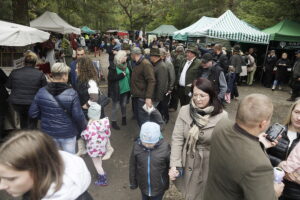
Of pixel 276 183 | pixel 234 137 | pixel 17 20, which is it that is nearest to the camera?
pixel 234 137

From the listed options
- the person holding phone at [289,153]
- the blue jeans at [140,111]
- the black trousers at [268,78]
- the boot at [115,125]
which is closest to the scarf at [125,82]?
the blue jeans at [140,111]

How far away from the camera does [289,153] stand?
225 centimetres

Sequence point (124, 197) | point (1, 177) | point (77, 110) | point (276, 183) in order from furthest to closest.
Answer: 1. point (124, 197)
2. point (77, 110)
3. point (276, 183)
4. point (1, 177)

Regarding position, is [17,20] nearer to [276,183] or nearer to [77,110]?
[77,110]

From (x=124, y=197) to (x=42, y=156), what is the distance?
95.4 inches

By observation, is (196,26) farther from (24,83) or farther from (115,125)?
(24,83)

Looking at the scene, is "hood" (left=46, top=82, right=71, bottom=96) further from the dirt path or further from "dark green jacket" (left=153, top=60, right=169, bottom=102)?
"dark green jacket" (left=153, top=60, right=169, bottom=102)

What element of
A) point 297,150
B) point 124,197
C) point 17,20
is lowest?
point 124,197

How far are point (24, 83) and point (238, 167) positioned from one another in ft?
12.3

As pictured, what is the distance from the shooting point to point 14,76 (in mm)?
3982

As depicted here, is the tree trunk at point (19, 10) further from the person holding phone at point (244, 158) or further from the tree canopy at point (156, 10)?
the person holding phone at point (244, 158)

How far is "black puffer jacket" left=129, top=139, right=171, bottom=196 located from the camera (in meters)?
2.61

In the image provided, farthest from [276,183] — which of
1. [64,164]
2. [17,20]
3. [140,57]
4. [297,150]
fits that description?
[17,20]

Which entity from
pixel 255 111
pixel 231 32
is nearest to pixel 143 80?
pixel 255 111
